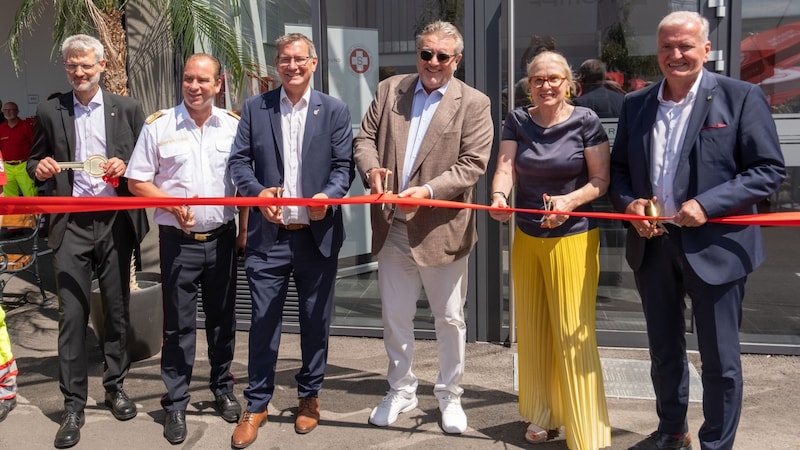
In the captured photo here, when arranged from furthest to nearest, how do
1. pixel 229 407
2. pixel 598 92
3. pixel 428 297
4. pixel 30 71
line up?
pixel 30 71
pixel 598 92
pixel 229 407
pixel 428 297

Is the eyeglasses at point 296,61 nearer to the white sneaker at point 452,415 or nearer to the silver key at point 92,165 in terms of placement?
the silver key at point 92,165

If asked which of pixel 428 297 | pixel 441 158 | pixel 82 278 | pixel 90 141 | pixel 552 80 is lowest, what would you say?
pixel 428 297

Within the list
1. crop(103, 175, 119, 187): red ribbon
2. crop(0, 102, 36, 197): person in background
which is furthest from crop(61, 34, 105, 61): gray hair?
crop(0, 102, 36, 197): person in background

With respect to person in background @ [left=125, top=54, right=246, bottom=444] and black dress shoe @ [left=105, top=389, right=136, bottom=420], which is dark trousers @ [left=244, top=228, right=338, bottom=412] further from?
black dress shoe @ [left=105, top=389, right=136, bottom=420]

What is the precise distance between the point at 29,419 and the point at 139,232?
123cm

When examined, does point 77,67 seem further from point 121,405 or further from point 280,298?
point 121,405

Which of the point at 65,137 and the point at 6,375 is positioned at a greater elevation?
the point at 65,137

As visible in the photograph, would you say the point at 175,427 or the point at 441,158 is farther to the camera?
the point at 175,427

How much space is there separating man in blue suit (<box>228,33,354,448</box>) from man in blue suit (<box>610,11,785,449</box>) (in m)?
1.44

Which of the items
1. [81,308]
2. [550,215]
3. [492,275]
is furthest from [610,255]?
[81,308]

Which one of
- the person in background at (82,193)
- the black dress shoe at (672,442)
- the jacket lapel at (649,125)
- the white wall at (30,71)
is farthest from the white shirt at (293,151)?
the white wall at (30,71)

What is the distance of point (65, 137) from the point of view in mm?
4039

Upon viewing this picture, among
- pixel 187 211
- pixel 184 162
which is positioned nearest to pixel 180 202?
pixel 187 211

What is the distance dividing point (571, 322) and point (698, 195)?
84 cm
